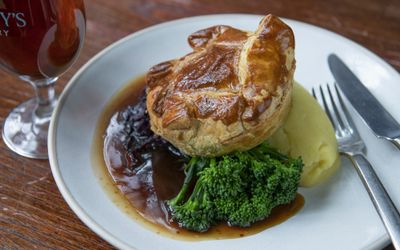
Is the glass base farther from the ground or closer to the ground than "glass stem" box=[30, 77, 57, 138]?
closer to the ground

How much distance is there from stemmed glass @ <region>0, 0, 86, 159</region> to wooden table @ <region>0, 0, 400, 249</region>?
90 millimetres

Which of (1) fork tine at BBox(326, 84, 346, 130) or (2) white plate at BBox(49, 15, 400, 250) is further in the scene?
(1) fork tine at BBox(326, 84, 346, 130)

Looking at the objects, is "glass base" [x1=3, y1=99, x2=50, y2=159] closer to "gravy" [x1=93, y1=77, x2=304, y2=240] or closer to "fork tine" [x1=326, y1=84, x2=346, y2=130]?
"gravy" [x1=93, y1=77, x2=304, y2=240]

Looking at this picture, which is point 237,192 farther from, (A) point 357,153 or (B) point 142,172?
(A) point 357,153

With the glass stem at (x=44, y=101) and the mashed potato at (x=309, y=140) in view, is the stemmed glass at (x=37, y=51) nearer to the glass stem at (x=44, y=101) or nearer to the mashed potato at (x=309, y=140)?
the glass stem at (x=44, y=101)

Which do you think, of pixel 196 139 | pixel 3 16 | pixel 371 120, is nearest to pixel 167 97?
pixel 196 139

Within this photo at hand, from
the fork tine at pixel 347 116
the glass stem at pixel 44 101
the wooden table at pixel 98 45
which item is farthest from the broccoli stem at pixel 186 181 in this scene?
the glass stem at pixel 44 101

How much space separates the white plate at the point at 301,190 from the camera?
2.04 m

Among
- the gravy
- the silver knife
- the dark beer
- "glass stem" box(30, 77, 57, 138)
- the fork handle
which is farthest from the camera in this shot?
"glass stem" box(30, 77, 57, 138)

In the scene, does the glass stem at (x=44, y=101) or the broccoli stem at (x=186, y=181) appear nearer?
the broccoli stem at (x=186, y=181)

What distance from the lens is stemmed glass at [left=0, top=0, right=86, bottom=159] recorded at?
7.46 ft

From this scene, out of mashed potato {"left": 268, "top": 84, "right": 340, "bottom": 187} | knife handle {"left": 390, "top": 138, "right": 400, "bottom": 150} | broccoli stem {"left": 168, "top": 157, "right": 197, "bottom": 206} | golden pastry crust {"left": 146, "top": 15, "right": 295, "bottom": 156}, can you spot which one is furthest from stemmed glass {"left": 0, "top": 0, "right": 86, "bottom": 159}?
knife handle {"left": 390, "top": 138, "right": 400, "bottom": 150}

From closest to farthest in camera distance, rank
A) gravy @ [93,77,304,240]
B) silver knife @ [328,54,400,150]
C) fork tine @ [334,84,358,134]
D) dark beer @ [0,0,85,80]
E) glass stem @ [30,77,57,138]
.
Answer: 1. gravy @ [93,77,304,240]
2. dark beer @ [0,0,85,80]
3. silver knife @ [328,54,400,150]
4. fork tine @ [334,84,358,134]
5. glass stem @ [30,77,57,138]

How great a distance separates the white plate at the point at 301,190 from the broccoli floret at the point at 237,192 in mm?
98
